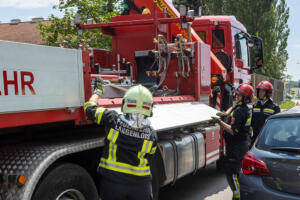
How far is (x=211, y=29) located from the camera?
305 inches

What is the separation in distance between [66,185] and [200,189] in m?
3.34

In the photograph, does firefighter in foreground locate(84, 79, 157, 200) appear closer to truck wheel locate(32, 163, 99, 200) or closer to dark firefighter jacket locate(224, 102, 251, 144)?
truck wheel locate(32, 163, 99, 200)

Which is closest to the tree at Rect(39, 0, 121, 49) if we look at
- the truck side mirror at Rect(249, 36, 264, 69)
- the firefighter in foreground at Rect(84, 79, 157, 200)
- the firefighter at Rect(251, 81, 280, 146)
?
the truck side mirror at Rect(249, 36, 264, 69)

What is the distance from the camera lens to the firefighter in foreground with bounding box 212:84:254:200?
15.5 ft

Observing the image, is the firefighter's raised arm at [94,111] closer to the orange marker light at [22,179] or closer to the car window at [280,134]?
the orange marker light at [22,179]

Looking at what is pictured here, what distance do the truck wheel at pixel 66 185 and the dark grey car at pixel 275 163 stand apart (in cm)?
163

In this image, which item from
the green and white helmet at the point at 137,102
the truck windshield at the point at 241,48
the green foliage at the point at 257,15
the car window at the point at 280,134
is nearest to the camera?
the green and white helmet at the point at 137,102

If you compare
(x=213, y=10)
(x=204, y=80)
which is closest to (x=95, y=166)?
(x=204, y=80)

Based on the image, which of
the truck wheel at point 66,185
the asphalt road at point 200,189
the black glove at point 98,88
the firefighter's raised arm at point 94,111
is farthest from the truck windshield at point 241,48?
the truck wheel at point 66,185

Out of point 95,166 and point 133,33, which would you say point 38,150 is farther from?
point 133,33

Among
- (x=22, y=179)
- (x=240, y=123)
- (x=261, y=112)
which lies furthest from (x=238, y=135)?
(x=22, y=179)

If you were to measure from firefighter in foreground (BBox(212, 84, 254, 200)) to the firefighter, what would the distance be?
2.68 ft

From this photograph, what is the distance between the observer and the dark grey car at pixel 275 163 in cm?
332

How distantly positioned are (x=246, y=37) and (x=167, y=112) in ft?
14.6
